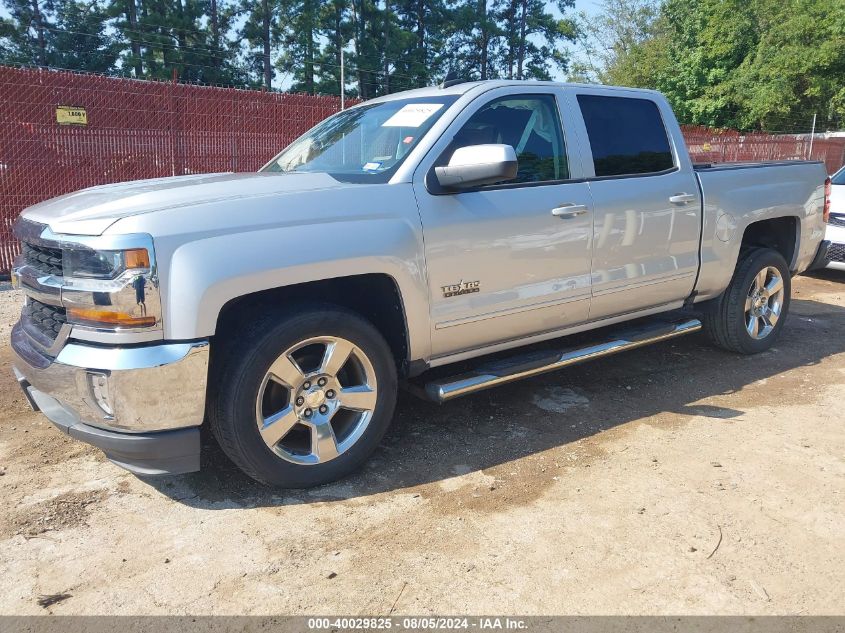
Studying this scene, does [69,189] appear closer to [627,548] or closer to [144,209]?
[144,209]

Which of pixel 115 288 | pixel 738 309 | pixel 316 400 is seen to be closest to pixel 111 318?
pixel 115 288

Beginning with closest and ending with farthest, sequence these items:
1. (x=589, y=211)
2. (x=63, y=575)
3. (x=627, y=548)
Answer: (x=63, y=575) → (x=627, y=548) → (x=589, y=211)

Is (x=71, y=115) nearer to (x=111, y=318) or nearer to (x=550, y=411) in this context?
(x=111, y=318)

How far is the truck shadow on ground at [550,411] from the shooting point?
3.42 m

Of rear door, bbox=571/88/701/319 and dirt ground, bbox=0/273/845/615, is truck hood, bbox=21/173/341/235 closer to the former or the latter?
dirt ground, bbox=0/273/845/615

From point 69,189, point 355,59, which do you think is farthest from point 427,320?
point 355,59

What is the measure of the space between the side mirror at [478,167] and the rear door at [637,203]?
0.98 m

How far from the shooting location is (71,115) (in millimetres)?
8352

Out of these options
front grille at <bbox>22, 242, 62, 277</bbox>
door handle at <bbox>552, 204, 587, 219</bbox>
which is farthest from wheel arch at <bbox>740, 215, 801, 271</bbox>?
front grille at <bbox>22, 242, 62, 277</bbox>

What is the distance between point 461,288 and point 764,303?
324 cm

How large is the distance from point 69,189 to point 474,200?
6.84m

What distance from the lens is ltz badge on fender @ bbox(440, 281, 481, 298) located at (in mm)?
3523

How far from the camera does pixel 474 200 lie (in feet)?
11.8

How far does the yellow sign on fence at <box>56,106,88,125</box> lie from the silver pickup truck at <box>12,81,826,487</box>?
203 inches
